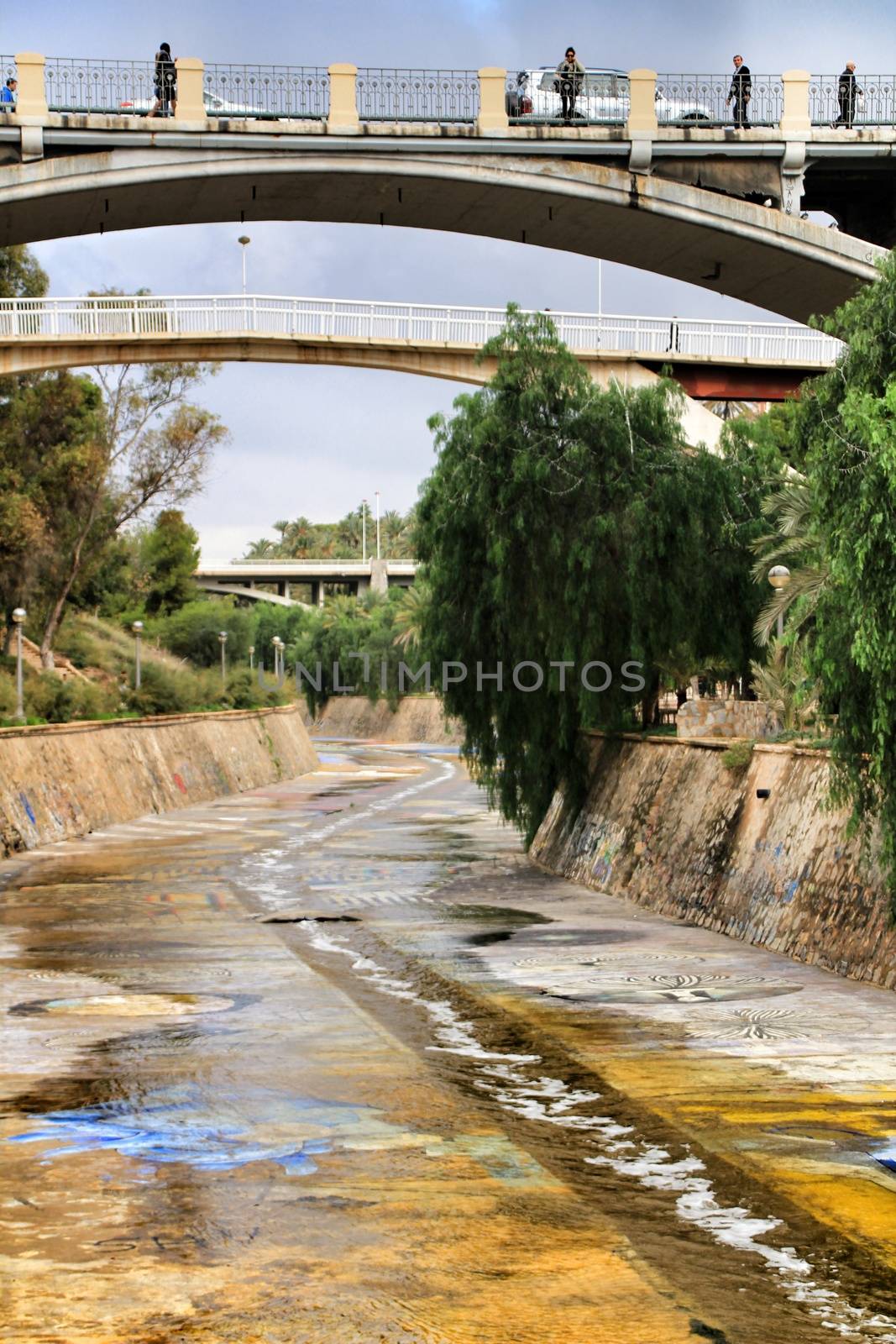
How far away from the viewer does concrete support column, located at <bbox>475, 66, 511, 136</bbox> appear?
93.2ft

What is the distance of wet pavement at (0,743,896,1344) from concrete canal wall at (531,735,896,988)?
505 millimetres

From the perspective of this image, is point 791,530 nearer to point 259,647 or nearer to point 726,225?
point 726,225

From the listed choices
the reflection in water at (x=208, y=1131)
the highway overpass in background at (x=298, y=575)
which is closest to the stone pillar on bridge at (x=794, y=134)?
the reflection in water at (x=208, y=1131)

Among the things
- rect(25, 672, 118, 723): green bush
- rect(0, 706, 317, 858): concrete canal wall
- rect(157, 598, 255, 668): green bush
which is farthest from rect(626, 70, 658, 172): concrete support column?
A: rect(157, 598, 255, 668): green bush

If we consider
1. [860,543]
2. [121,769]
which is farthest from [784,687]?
[121,769]

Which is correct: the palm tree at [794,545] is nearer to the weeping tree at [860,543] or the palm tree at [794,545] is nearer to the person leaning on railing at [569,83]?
the weeping tree at [860,543]

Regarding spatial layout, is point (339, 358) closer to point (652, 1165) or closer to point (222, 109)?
point (222, 109)

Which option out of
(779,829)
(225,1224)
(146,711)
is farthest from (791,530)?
(146,711)

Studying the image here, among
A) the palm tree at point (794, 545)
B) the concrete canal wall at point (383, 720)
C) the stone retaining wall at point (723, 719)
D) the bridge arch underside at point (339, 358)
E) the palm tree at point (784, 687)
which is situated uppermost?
the bridge arch underside at point (339, 358)

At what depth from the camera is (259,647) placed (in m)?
113

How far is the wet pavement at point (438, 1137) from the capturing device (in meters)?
6.83

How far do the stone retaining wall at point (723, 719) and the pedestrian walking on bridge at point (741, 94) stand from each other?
12.0 meters

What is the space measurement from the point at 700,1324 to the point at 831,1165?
9.51 feet

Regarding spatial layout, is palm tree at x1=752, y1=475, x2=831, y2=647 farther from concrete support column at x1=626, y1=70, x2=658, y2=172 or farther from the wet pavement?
concrete support column at x1=626, y1=70, x2=658, y2=172
